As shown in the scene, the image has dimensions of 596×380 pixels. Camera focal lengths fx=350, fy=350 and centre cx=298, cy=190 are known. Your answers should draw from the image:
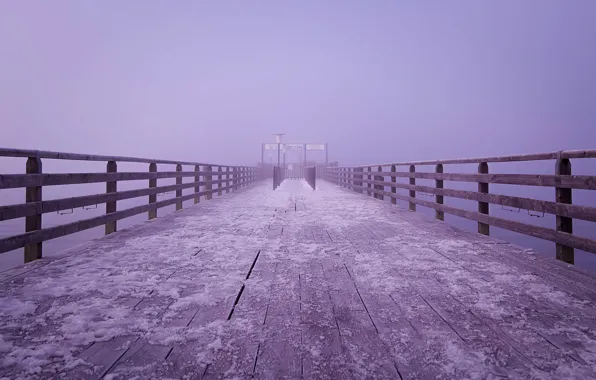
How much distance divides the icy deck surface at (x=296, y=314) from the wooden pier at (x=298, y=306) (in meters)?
0.01

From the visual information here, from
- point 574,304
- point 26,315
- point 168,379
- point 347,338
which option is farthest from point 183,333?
point 574,304

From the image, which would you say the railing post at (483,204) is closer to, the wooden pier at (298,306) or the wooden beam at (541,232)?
the wooden beam at (541,232)

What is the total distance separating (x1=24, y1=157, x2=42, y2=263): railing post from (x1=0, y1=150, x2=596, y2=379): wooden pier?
2 cm

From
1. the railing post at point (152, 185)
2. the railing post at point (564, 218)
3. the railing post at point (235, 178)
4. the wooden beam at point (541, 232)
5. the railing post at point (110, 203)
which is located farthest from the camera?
the railing post at point (235, 178)

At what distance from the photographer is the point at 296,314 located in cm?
228

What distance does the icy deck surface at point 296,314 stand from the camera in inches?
66.7

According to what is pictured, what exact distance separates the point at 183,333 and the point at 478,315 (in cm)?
186

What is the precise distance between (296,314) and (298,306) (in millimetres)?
134

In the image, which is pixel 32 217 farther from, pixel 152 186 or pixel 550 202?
pixel 550 202

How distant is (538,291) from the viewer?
9.03ft

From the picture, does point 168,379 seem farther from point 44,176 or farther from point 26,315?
point 44,176

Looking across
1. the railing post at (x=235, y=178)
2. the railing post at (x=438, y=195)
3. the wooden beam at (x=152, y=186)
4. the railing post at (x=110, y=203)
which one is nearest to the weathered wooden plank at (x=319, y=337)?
the railing post at (x=110, y=203)

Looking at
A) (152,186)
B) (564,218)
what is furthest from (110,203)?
(564,218)

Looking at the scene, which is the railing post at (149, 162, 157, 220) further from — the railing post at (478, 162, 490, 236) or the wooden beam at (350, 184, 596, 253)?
the railing post at (478, 162, 490, 236)
